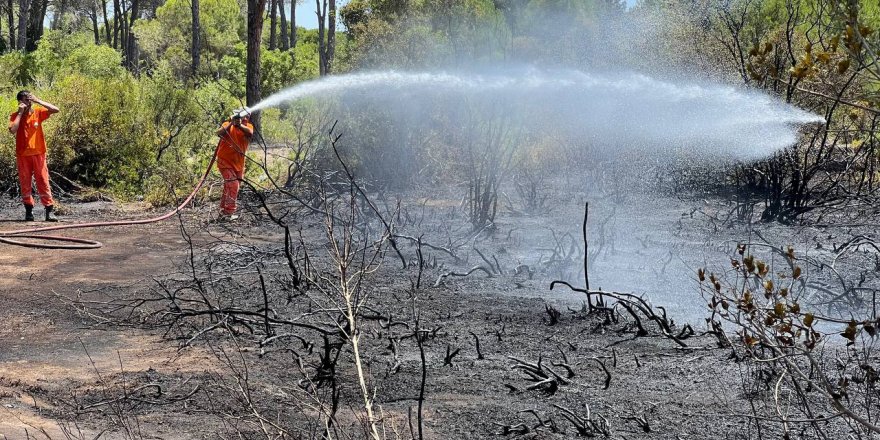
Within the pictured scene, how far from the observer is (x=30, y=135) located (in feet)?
42.8

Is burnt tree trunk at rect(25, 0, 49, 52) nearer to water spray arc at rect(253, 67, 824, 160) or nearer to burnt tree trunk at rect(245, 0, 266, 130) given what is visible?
burnt tree trunk at rect(245, 0, 266, 130)

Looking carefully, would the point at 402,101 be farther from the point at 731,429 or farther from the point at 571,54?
the point at 731,429

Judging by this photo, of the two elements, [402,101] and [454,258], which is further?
[402,101]

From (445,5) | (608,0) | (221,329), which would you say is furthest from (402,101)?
(608,0)

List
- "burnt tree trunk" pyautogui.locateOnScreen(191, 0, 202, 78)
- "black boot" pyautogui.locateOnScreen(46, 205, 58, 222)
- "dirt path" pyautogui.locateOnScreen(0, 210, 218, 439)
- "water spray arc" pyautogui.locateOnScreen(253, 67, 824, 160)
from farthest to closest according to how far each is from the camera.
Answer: "burnt tree trunk" pyautogui.locateOnScreen(191, 0, 202, 78), "water spray arc" pyautogui.locateOnScreen(253, 67, 824, 160), "black boot" pyautogui.locateOnScreen(46, 205, 58, 222), "dirt path" pyautogui.locateOnScreen(0, 210, 218, 439)

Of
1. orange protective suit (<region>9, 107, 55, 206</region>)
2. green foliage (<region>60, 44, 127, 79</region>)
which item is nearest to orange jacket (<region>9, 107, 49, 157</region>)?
orange protective suit (<region>9, 107, 55, 206</region>)

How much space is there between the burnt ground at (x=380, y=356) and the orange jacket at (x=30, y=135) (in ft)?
8.57

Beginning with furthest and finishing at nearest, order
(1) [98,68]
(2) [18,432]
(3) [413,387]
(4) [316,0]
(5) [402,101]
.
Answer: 1. (4) [316,0]
2. (1) [98,68]
3. (5) [402,101]
4. (3) [413,387]
5. (2) [18,432]

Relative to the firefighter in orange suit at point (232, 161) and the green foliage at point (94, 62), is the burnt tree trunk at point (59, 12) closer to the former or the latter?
the green foliage at point (94, 62)

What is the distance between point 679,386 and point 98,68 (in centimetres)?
2288

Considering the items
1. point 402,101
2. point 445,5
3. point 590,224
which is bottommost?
point 590,224

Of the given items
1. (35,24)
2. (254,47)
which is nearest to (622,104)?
(254,47)

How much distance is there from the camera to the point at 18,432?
4.95 meters

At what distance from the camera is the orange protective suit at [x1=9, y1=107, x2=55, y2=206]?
42.7 feet
